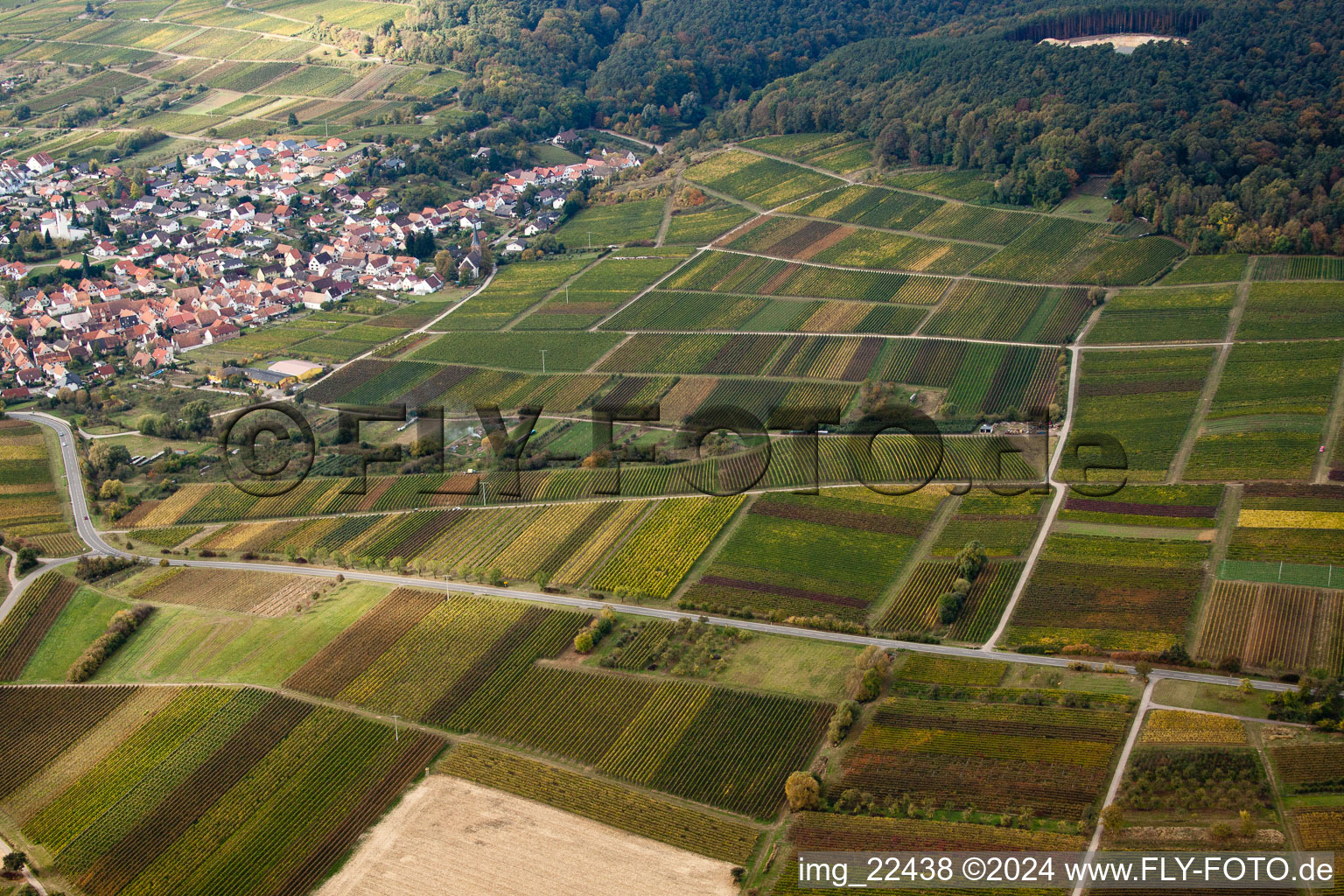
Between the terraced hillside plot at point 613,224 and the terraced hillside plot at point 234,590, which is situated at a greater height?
the terraced hillside plot at point 613,224

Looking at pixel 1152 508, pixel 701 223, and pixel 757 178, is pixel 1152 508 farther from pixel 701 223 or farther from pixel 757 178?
pixel 757 178

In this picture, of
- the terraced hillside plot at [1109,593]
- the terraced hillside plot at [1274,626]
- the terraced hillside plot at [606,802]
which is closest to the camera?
the terraced hillside plot at [606,802]

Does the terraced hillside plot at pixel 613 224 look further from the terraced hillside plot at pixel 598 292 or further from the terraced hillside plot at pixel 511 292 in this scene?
the terraced hillside plot at pixel 598 292

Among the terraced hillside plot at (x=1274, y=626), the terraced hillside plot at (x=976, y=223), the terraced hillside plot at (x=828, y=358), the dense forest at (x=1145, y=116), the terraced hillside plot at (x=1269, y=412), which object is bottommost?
the terraced hillside plot at (x=1274, y=626)

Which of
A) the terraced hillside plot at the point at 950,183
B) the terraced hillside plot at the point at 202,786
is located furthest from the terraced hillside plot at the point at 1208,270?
the terraced hillside plot at the point at 202,786

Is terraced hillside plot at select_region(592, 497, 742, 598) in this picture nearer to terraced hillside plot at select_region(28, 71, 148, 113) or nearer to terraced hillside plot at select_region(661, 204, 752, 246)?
terraced hillside plot at select_region(661, 204, 752, 246)

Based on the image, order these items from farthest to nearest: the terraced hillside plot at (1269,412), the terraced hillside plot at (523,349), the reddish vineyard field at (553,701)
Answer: the terraced hillside plot at (523,349) < the terraced hillside plot at (1269,412) < the reddish vineyard field at (553,701)

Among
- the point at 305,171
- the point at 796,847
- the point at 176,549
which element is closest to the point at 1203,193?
the point at 796,847
